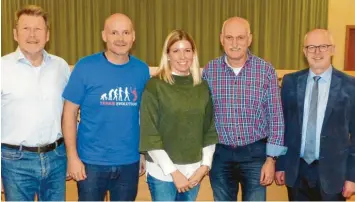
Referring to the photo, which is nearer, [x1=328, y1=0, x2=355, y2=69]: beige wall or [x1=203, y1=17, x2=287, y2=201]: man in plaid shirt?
[x1=203, y1=17, x2=287, y2=201]: man in plaid shirt

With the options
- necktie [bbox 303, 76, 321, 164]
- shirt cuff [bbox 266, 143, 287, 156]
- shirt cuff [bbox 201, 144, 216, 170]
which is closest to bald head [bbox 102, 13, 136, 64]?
shirt cuff [bbox 201, 144, 216, 170]

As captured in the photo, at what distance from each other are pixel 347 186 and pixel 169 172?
3.34 feet

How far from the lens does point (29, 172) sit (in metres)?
2.24

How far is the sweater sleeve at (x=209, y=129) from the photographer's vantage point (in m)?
2.27

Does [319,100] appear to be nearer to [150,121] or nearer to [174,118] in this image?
[174,118]

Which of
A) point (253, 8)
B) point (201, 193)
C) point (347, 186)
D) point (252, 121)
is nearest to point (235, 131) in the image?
point (252, 121)

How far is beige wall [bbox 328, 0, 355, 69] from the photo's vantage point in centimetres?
918

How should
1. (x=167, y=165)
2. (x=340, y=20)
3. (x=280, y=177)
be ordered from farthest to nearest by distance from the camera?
(x=340, y=20) < (x=280, y=177) < (x=167, y=165)

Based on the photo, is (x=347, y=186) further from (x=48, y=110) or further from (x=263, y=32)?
(x=263, y=32)

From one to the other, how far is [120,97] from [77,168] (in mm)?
445

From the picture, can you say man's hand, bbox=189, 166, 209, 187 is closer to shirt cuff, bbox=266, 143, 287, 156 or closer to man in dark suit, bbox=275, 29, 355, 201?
shirt cuff, bbox=266, 143, 287, 156

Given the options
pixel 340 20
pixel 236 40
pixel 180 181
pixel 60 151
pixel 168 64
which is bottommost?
pixel 180 181

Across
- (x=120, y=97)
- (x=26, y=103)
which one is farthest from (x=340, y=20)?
(x=26, y=103)

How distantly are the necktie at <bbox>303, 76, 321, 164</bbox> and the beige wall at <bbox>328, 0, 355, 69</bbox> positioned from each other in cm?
744
